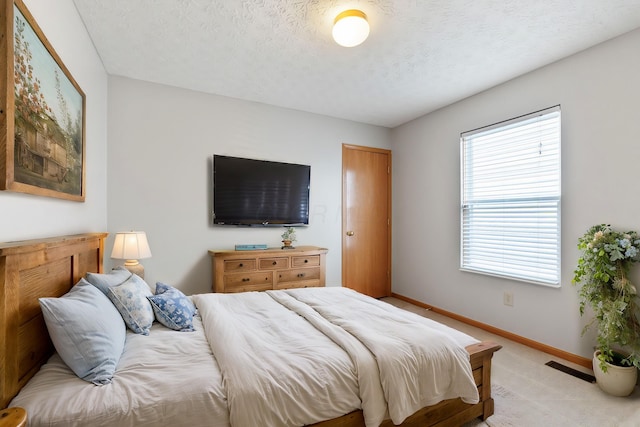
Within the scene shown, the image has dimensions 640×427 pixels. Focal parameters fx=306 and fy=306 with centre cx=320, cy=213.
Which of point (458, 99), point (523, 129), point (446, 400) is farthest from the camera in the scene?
point (458, 99)

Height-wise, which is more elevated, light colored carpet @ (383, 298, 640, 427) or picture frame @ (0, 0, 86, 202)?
picture frame @ (0, 0, 86, 202)

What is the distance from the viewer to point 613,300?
2246mm

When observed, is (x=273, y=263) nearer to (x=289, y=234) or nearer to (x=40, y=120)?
Result: (x=289, y=234)

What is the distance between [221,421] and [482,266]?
3.20 meters

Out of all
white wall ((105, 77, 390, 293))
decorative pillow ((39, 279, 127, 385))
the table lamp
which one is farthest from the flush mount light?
the table lamp

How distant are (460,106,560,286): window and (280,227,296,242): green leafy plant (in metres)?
2.07

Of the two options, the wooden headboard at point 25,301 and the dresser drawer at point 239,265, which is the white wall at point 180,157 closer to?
the dresser drawer at point 239,265

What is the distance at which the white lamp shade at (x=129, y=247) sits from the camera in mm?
2615

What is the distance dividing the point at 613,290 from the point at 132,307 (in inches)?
129

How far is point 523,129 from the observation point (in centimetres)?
306

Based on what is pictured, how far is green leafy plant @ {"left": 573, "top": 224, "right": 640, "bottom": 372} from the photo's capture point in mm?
2145

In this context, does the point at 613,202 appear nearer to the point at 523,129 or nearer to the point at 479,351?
the point at 523,129

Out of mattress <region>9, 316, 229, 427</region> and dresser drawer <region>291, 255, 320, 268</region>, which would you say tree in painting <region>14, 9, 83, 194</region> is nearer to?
mattress <region>9, 316, 229, 427</region>

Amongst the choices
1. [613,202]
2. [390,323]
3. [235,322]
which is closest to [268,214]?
[235,322]
